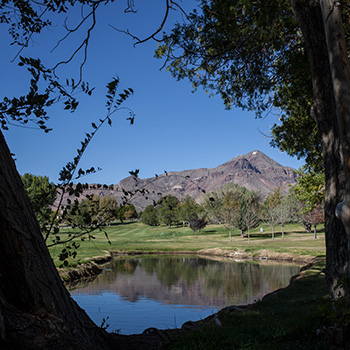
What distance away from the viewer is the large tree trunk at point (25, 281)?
9.93ft

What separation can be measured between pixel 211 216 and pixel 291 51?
55736 millimetres

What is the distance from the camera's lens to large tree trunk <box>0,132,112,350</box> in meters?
3.03

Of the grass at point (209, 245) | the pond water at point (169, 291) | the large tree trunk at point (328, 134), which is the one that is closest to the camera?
the large tree trunk at point (328, 134)

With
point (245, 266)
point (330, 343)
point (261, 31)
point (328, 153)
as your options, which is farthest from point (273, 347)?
point (245, 266)

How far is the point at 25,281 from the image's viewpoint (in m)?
3.21

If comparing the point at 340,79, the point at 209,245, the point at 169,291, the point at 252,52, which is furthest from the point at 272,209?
the point at 340,79

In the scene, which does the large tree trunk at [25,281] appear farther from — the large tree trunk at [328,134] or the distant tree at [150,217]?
the distant tree at [150,217]

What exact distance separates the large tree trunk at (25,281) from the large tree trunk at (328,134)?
11.5 feet

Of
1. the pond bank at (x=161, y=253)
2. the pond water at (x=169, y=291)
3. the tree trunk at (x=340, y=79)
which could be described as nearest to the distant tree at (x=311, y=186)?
the pond water at (x=169, y=291)

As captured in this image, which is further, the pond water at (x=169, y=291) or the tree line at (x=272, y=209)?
the tree line at (x=272, y=209)

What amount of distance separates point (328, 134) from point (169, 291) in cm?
1274

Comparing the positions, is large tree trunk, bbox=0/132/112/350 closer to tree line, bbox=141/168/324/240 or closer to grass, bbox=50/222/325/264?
grass, bbox=50/222/325/264

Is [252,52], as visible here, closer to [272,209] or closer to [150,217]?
[272,209]

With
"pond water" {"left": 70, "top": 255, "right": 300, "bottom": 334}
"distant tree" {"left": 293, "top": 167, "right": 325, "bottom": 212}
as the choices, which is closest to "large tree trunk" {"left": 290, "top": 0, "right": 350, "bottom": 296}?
"pond water" {"left": 70, "top": 255, "right": 300, "bottom": 334}
